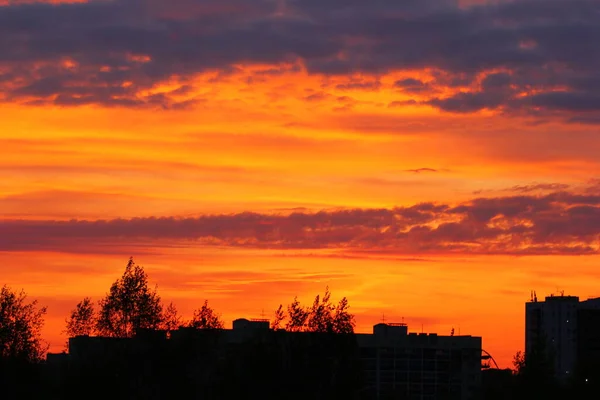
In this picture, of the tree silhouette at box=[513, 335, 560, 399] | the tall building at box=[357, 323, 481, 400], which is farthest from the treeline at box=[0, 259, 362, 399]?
the tall building at box=[357, 323, 481, 400]

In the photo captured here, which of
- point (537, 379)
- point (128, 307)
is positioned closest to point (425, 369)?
point (537, 379)

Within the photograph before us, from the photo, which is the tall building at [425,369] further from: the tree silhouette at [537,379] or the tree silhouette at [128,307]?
the tree silhouette at [128,307]

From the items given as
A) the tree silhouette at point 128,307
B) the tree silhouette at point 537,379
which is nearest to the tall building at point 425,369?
the tree silhouette at point 537,379

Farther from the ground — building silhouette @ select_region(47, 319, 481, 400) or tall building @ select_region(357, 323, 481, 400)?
tall building @ select_region(357, 323, 481, 400)

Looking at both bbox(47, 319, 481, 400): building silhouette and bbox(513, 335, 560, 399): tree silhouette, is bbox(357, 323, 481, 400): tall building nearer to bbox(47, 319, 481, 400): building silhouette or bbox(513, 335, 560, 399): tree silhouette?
bbox(513, 335, 560, 399): tree silhouette

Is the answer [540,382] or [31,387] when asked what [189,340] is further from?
[540,382]

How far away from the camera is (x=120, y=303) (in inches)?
3231

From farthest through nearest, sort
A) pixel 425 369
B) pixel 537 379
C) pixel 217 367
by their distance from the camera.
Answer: pixel 425 369, pixel 537 379, pixel 217 367

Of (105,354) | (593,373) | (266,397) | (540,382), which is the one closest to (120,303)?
(105,354)

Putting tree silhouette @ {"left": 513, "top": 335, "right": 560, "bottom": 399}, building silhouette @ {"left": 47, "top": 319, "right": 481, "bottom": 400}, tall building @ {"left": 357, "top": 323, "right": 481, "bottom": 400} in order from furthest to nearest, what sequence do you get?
tall building @ {"left": 357, "top": 323, "right": 481, "bottom": 400}, tree silhouette @ {"left": 513, "top": 335, "right": 560, "bottom": 399}, building silhouette @ {"left": 47, "top": 319, "right": 481, "bottom": 400}

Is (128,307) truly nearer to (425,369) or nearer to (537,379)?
(537,379)

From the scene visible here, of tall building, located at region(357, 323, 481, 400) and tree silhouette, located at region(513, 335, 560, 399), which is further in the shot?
tall building, located at region(357, 323, 481, 400)

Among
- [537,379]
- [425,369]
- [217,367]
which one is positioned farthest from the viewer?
[425,369]

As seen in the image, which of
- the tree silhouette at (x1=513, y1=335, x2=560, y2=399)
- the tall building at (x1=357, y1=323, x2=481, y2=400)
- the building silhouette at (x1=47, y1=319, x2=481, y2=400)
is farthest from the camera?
the tall building at (x1=357, y1=323, x2=481, y2=400)
